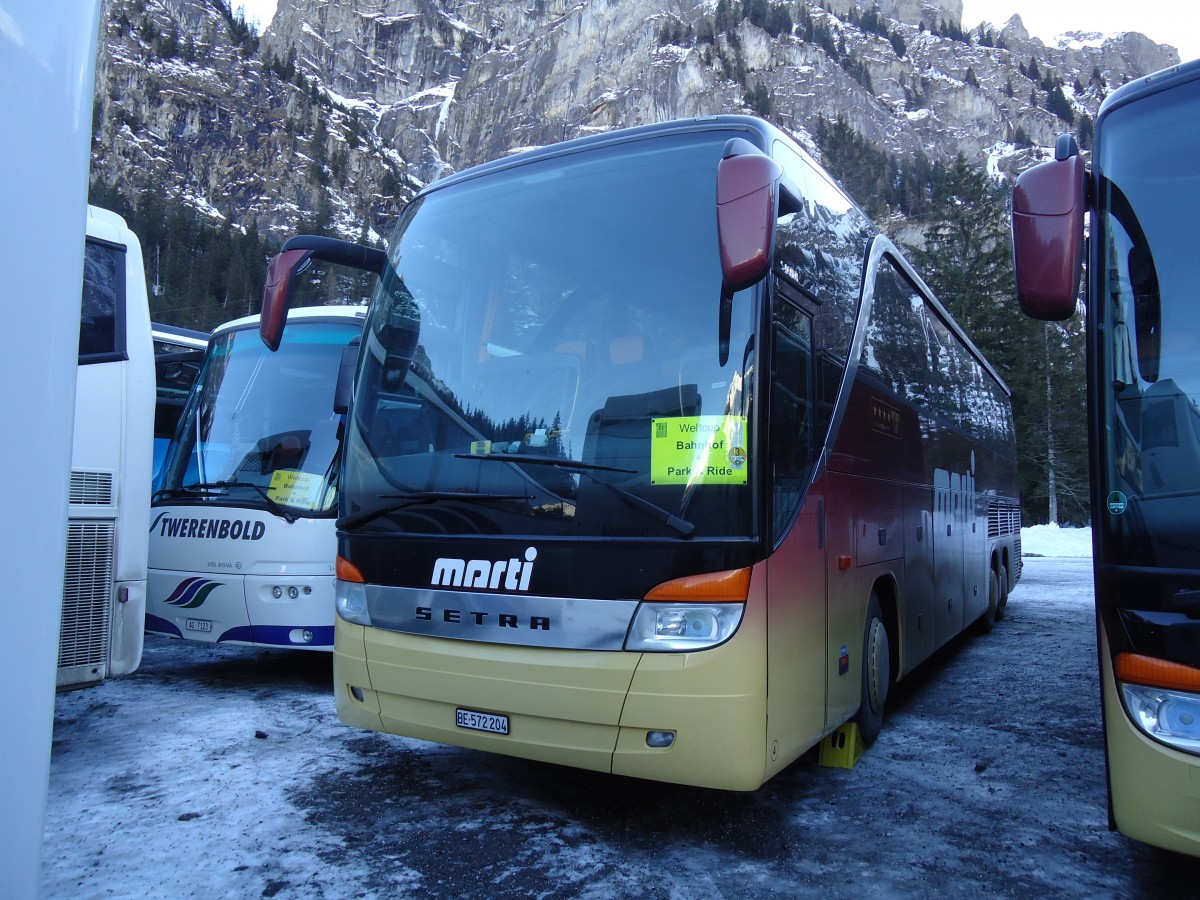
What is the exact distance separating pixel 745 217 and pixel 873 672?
9.61ft

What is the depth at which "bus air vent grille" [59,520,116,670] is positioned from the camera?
188 inches

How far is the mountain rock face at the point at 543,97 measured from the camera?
455 feet

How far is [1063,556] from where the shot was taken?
2416 centimetres

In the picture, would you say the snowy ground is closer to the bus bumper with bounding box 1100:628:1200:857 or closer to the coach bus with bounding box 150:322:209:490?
the bus bumper with bounding box 1100:628:1200:857

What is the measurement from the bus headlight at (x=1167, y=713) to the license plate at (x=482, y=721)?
2.26 metres

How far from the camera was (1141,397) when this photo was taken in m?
2.97

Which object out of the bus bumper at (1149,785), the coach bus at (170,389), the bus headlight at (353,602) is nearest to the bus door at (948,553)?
the bus bumper at (1149,785)

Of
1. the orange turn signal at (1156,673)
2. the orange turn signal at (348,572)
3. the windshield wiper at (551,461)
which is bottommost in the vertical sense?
the orange turn signal at (1156,673)

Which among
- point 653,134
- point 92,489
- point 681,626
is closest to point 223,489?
point 92,489

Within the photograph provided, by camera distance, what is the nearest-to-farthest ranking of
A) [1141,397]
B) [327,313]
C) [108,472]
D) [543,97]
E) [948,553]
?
[1141,397]
[108,472]
[327,313]
[948,553]
[543,97]

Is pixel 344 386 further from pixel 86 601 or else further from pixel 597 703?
pixel 597 703

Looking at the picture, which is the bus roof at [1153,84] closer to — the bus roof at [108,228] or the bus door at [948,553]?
the bus door at [948,553]

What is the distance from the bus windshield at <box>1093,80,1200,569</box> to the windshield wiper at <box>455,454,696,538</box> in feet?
4.68

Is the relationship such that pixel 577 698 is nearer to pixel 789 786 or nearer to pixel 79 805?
pixel 789 786
